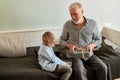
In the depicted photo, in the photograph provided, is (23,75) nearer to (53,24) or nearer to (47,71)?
(47,71)

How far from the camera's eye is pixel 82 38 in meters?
2.63

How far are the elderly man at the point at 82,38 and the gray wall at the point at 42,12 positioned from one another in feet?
1.83

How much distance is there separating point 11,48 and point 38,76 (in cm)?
59

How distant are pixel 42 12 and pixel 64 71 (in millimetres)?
1099

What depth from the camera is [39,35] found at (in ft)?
10.3

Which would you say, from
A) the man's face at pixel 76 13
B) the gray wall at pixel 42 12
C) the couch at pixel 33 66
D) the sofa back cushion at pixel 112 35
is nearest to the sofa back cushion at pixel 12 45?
the couch at pixel 33 66

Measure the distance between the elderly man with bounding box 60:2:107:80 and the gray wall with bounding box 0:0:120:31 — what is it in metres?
0.56

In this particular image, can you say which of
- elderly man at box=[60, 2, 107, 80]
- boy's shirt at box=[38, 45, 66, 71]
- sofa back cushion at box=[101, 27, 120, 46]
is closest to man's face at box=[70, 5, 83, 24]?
elderly man at box=[60, 2, 107, 80]

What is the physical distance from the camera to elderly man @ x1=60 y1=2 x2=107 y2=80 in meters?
2.49

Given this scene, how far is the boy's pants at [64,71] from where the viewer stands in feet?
7.57

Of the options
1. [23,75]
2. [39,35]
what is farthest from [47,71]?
[39,35]

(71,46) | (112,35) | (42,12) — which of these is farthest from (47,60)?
(112,35)

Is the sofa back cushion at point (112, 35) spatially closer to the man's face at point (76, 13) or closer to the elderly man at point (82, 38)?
the elderly man at point (82, 38)

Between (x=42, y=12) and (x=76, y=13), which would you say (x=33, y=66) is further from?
(x=42, y=12)
